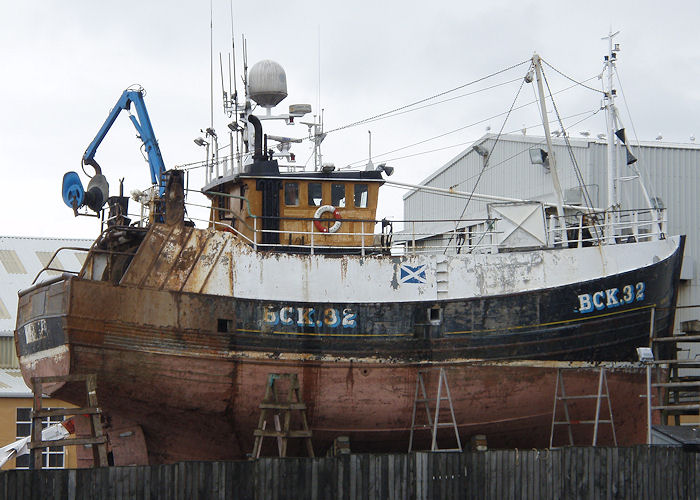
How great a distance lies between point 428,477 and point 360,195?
762cm

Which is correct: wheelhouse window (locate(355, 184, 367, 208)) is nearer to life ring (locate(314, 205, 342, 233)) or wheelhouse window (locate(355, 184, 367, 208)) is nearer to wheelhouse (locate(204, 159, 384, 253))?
wheelhouse (locate(204, 159, 384, 253))

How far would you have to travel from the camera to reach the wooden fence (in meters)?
14.1

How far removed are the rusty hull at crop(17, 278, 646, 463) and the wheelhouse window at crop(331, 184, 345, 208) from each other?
394 centimetres

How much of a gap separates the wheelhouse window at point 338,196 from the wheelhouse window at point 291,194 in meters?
0.80

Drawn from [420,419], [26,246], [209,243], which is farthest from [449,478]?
[26,246]

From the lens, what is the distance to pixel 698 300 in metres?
25.3

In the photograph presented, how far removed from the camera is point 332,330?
59.2 ft

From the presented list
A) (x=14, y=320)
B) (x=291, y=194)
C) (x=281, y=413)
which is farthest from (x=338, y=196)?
(x=14, y=320)

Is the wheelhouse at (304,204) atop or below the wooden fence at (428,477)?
atop

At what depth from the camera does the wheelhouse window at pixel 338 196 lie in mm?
20406

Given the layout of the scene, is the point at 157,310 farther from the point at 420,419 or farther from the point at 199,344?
the point at 420,419

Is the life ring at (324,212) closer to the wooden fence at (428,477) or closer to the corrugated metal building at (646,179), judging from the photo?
the corrugated metal building at (646,179)

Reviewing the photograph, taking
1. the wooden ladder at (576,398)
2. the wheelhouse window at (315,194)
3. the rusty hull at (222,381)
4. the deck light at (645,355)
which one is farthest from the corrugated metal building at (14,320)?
the deck light at (645,355)

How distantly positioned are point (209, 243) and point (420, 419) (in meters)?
5.33
